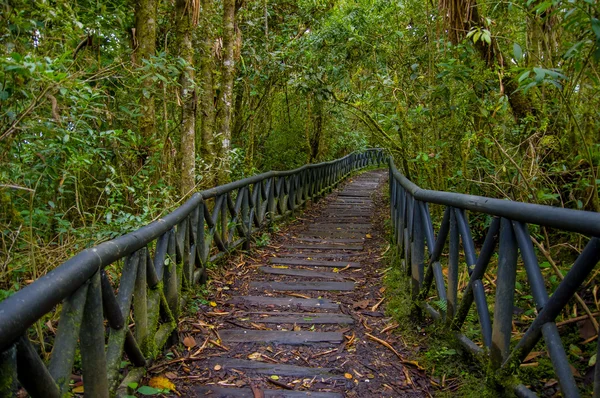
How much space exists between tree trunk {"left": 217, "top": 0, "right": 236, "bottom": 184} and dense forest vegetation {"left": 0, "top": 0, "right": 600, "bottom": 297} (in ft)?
0.08

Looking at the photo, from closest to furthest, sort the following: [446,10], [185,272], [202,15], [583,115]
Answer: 1. [583,115]
2. [185,272]
3. [446,10]
4. [202,15]

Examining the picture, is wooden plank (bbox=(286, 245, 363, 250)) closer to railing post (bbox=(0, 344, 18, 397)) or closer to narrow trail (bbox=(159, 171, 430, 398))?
narrow trail (bbox=(159, 171, 430, 398))

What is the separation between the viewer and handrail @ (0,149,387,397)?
1.47 m

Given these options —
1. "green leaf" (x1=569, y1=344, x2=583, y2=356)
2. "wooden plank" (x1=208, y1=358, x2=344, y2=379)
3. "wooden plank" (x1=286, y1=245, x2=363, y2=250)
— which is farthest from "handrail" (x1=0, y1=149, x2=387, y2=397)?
"green leaf" (x1=569, y1=344, x2=583, y2=356)

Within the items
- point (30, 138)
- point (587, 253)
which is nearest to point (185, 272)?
point (30, 138)

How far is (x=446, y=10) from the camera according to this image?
4.62 m

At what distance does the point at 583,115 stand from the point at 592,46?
117cm

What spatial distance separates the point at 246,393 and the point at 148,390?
0.58 metres

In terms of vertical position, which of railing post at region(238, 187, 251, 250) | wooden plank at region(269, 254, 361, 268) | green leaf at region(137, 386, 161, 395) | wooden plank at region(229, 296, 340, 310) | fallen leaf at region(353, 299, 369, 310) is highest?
railing post at region(238, 187, 251, 250)

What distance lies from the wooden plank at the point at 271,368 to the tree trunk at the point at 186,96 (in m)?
2.56

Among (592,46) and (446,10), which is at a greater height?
(446,10)

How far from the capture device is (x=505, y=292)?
2.34 metres

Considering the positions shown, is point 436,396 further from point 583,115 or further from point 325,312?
point 583,115

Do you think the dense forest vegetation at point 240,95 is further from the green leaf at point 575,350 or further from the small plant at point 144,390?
the small plant at point 144,390
